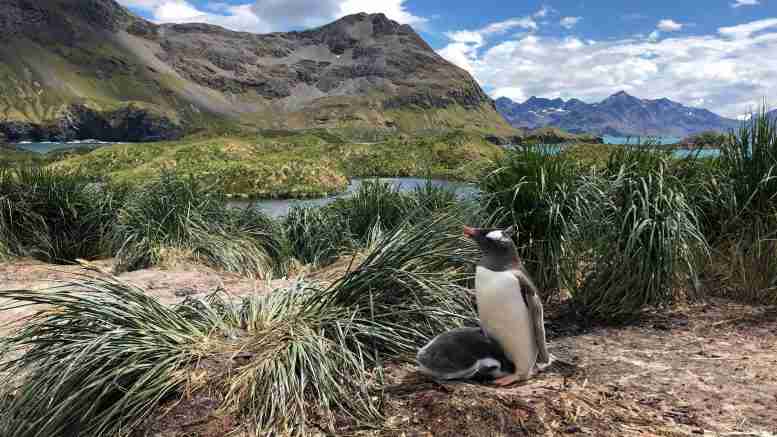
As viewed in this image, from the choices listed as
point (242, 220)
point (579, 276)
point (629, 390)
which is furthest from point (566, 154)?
point (242, 220)

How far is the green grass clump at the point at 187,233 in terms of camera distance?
26.0 ft

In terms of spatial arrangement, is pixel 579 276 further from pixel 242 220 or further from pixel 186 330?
pixel 242 220

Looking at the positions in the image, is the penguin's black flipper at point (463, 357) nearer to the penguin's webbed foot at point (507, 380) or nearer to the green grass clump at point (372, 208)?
the penguin's webbed foot at point (507, 380)

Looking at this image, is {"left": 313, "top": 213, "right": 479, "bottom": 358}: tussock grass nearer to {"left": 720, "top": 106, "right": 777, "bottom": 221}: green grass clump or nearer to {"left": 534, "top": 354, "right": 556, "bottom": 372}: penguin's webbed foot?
{"left": 534, "top": 354, "right": 556, "bottom": 372}: penguin's webbed foot

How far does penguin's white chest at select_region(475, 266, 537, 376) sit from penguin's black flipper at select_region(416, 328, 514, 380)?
0.07m

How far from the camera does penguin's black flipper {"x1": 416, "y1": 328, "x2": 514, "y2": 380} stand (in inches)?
121

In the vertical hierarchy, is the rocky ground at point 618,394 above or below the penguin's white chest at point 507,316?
below

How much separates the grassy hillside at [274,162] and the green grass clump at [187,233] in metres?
5.69

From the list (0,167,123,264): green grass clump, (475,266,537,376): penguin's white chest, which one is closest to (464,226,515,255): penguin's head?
(475,266,537,376): penguin's white chest

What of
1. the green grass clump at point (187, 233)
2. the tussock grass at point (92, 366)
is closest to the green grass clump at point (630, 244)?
the tussock grass at point (92, 366)

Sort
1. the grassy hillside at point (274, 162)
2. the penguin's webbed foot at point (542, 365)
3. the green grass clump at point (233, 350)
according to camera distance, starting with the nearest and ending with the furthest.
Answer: the green grass clump at point (233, 350)
the penguin's webbed foot at point (542, 365)
the grassy hillside at point (274, 162)

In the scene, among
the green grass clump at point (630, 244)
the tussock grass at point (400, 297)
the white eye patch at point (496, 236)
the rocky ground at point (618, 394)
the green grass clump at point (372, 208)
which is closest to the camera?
the rocky ground at point (618, 394)

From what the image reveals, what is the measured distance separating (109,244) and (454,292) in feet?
23.3

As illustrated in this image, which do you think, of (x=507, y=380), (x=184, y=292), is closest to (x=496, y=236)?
(x=507, y=380)
